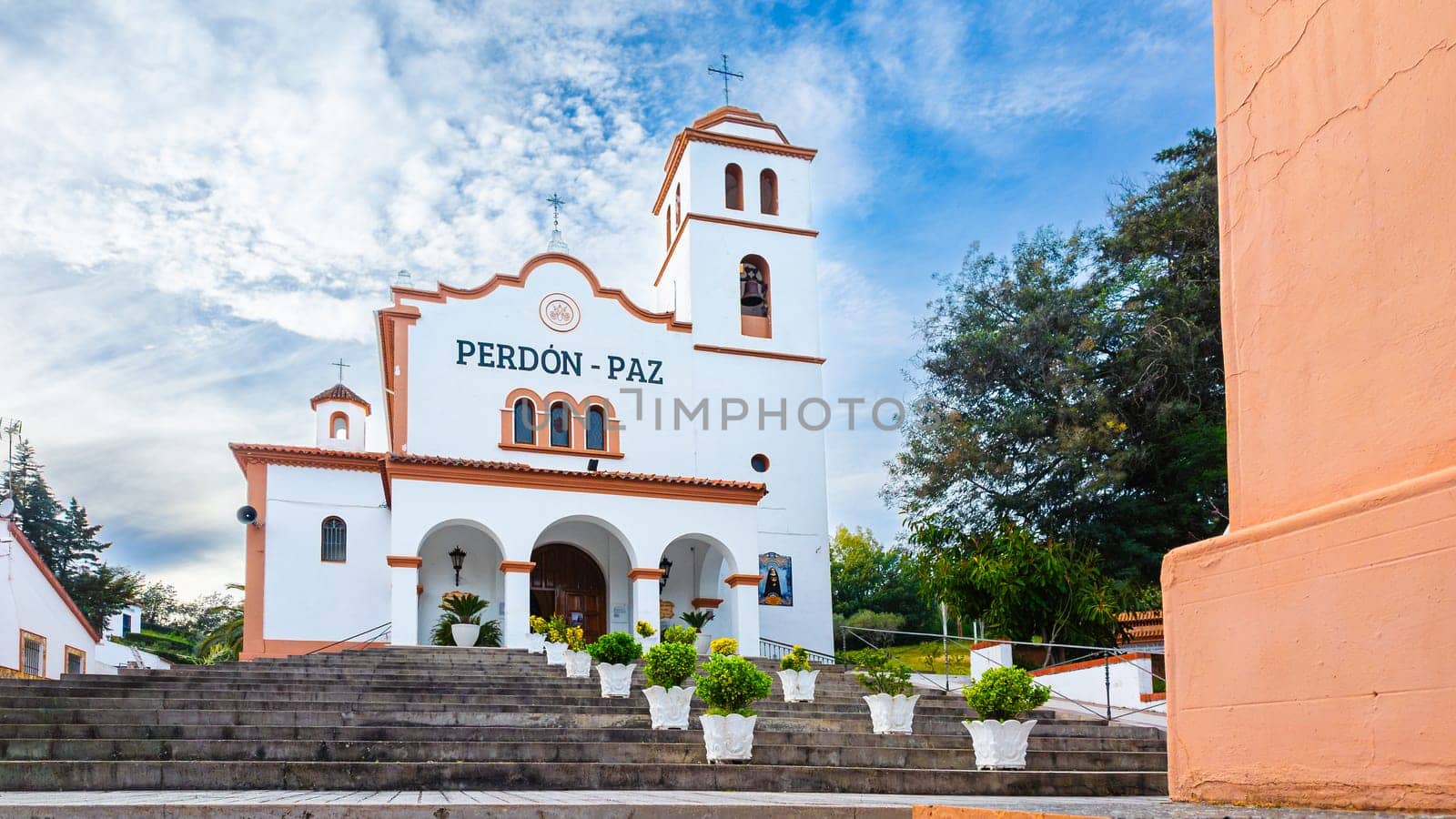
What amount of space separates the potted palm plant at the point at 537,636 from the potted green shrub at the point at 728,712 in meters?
7.45

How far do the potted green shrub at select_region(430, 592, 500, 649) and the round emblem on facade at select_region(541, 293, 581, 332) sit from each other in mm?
6100

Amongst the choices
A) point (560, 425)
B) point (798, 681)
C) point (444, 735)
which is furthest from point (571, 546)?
point (444, 735)

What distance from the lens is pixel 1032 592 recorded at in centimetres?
1758

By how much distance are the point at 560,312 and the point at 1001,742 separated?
15.6m

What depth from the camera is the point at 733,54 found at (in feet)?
88.4

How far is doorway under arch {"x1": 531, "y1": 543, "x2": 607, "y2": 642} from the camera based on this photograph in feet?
68.5

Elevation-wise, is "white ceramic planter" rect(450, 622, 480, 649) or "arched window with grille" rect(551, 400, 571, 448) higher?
"arched window with grille" rect(551, 400, 571, 448)

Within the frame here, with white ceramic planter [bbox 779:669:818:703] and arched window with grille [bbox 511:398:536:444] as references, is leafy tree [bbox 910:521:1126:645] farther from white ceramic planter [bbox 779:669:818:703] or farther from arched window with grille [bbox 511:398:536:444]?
arched window with grille [bbox 511:398:536:444]

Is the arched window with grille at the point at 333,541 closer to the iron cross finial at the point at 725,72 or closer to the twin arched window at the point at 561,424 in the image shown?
the twin arched window at the point at 561,424

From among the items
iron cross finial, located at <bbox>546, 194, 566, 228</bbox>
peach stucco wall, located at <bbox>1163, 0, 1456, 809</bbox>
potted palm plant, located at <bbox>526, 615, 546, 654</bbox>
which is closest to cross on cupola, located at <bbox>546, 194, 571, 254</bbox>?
iron cross finial, located at <bbox>546, 194, 566, 228</bbox>

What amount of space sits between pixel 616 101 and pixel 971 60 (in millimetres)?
6698

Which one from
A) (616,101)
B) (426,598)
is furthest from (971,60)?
(426,598)

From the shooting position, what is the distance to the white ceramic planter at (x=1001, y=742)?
9.02m

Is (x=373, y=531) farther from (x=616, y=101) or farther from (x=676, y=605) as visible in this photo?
(x=616, y=101)
